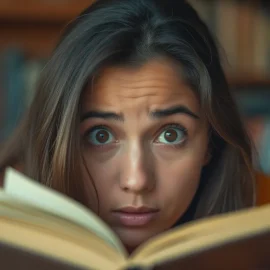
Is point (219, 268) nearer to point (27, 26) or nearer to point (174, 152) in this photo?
point (174, 152)

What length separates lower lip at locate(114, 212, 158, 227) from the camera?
0.81 m

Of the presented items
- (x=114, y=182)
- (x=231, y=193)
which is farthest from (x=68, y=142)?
(x=231, y=193)

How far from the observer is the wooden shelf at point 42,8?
1795mm

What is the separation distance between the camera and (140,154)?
78 cm

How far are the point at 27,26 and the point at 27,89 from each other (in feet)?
0.72

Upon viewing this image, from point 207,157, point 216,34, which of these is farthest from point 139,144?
point 216,34

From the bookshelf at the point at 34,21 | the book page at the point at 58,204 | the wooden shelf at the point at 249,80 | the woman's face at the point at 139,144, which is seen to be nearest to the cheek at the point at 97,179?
the woman's face at the point at 139,144

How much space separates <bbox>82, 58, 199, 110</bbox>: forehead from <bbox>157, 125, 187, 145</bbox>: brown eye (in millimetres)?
40

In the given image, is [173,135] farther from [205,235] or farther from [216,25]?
[216,25]

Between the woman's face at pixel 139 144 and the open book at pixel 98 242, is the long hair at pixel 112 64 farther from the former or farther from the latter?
the open book at pixel 98 242

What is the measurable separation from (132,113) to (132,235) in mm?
171

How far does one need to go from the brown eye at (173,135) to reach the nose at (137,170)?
3 cm

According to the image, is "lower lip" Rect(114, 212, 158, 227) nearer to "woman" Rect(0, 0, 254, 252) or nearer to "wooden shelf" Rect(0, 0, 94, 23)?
"woman" Rect(0, 0, 254, 252)

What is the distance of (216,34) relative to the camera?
1.81 m
